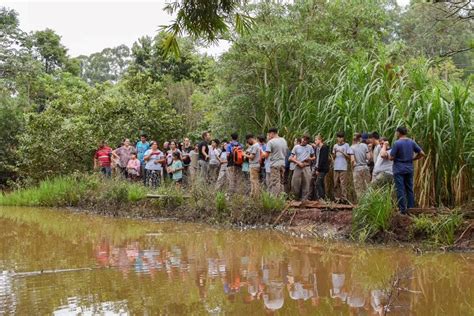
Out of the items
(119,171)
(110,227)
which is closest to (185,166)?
(119,171)

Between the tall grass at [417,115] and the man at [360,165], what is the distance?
526mm

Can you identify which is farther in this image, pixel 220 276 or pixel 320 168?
pixel 320 168

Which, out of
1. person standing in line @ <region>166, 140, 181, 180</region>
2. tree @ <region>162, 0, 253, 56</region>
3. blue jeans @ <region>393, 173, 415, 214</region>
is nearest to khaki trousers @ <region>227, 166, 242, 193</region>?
person standing in line @ <region>166, 140, 181, 180</region>

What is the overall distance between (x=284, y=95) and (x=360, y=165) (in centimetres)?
367

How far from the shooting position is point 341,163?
1042cm

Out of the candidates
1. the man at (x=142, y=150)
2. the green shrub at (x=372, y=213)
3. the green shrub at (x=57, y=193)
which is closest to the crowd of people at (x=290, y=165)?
the man at (x=142, y=150)

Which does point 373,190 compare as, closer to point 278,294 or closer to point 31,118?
point 278,294

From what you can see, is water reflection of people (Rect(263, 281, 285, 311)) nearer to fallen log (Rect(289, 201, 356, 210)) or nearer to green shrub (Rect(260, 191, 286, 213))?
fallen log (Rect(289, 201, 356, 210))

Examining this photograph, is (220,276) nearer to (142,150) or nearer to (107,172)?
(142,150)

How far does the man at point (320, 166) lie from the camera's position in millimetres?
10734

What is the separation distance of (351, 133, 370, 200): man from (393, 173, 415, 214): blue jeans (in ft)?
4.21

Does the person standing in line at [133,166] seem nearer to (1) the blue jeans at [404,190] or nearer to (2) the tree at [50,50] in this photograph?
(1) the blue jeans at [404,190]

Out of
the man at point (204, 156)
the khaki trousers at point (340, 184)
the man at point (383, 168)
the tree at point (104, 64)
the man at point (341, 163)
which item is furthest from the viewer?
the tree at point (104, 64)

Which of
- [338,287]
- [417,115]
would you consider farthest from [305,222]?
[338,287]
